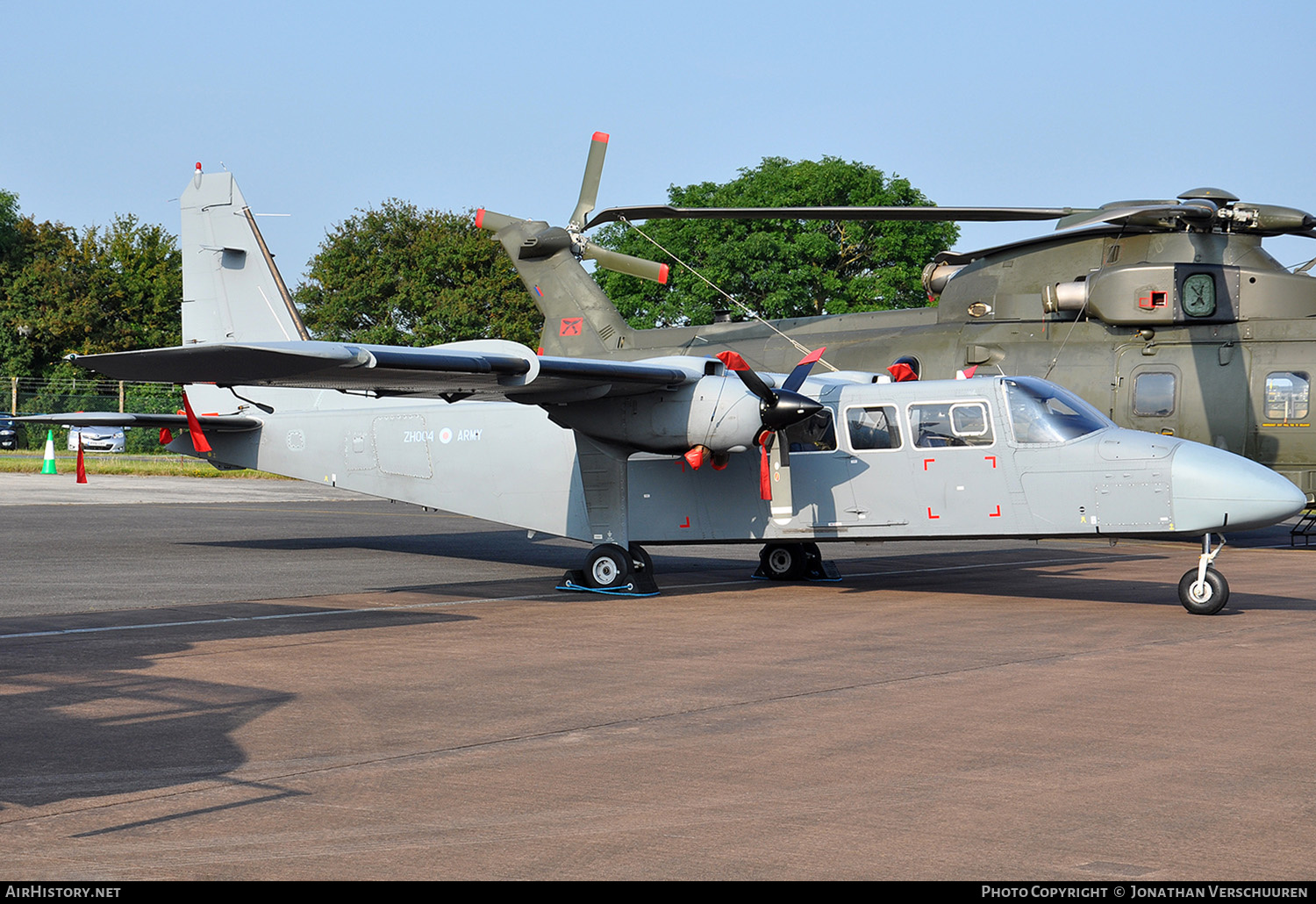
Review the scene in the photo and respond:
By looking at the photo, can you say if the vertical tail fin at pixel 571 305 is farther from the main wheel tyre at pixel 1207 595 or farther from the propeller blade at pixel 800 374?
the main wheel tyre at pixel 1207 595

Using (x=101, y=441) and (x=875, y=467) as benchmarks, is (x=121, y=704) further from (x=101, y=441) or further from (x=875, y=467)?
→ (x=101, y=441)

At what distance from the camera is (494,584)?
16.4 m

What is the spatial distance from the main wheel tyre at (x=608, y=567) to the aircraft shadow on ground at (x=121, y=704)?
119 inches

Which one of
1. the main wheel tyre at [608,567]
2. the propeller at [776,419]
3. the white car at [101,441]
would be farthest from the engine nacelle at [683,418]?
the white car at [101,441]

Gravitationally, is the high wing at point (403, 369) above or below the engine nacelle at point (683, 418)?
above

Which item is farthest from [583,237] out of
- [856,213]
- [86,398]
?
[86,398]

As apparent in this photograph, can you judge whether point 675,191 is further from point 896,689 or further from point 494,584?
point 896,689

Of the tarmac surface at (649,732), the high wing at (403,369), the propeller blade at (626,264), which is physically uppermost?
the propeller blade at (626,264)

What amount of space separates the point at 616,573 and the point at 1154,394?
10.2 meters

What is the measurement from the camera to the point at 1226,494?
12.7 metres

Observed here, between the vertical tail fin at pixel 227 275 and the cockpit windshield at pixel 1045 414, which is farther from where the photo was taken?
the vertical tail fin at pixel 227 275

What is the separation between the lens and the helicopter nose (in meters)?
12.6

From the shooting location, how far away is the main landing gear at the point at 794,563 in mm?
17094

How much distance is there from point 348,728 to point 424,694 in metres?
1.22
